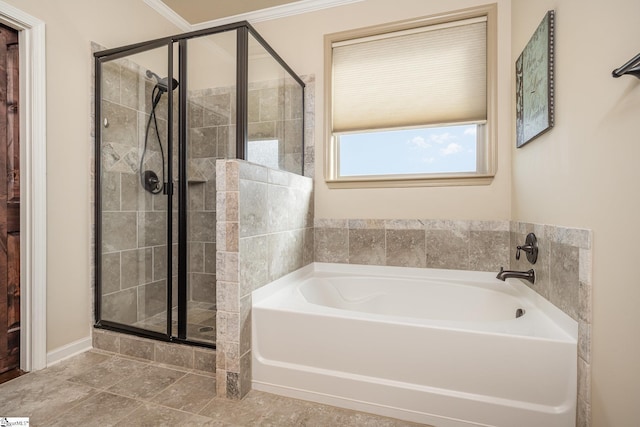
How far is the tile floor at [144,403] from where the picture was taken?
4.38ft

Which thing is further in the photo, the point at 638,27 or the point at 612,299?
the point at 612,299

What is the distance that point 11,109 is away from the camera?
5.51 ft

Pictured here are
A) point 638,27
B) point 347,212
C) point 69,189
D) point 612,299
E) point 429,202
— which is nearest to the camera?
point 638,27

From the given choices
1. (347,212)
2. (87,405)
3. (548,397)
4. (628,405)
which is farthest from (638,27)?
(87,405)

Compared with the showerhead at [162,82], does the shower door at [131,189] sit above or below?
below

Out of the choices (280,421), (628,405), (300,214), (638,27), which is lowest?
(280,421)

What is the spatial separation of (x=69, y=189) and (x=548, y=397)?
2.67 metres

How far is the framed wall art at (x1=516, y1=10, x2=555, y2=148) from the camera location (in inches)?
55.6

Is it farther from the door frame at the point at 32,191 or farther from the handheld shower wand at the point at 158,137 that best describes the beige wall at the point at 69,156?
the handheld shower wand at the point at 158,137

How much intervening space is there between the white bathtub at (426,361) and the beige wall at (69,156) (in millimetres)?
1250

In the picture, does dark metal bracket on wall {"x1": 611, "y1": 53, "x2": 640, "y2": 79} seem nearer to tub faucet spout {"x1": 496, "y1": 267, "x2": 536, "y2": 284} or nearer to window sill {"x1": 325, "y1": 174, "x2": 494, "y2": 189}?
tub faucet spout {"x1": 496, "y1": 267, "x2": 536, "y2": 284}

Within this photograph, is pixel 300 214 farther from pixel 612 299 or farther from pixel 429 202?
pixel 612 299

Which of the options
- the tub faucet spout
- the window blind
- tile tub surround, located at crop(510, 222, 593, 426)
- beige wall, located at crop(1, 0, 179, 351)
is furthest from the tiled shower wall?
tile tub surround, located at crop(510, 222, 593, 426)

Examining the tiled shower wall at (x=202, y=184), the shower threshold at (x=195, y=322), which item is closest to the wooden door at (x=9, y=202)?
the shower threshold at (x=195, y=322)
